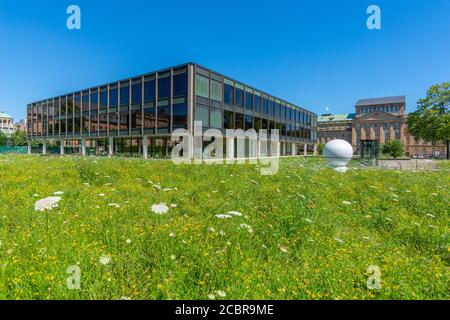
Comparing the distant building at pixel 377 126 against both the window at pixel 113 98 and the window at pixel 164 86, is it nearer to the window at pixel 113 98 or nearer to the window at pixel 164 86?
the window at pixel 164 86

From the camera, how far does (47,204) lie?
18.0 feet

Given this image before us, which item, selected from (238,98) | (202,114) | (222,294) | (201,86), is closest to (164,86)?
(201,86)

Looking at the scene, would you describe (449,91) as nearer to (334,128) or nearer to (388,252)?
(388,252)

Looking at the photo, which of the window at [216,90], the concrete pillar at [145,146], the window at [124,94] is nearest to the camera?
the window at [216,90]

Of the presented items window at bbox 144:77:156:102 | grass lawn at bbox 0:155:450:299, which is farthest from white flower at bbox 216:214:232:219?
window at bbox 144:77:156:102

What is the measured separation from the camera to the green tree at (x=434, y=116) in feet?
129

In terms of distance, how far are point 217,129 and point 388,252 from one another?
32471 mm

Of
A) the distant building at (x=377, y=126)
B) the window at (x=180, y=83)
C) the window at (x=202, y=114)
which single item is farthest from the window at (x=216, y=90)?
the distant building at (x=377, y=126)

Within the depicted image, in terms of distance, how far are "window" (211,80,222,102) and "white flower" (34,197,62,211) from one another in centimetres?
3125

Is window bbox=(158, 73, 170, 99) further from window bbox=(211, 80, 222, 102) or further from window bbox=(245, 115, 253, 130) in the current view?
window bbox=(245, 115, 253, 130)

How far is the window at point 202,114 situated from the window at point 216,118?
1.16 meters

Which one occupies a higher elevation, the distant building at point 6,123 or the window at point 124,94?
the distant building at point 6,123

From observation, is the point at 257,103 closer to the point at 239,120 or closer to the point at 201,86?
the point at 239,120
